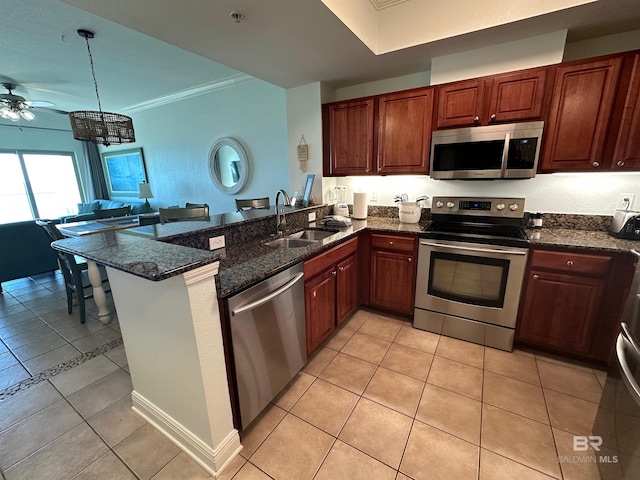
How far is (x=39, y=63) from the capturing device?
333 centimetres

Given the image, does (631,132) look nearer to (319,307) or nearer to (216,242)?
(319,307)

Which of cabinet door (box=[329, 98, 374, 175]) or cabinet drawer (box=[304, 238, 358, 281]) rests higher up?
cabinet door (box=[329, 98, 374, 175])

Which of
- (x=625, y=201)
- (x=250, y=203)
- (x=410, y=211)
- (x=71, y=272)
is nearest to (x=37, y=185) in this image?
(x=71, y=272)

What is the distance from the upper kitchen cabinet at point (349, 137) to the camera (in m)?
2.78

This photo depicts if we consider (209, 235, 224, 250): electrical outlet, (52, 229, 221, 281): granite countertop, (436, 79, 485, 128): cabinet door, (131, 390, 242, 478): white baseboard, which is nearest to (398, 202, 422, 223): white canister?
(436, 79, 485, 128): cabinet door

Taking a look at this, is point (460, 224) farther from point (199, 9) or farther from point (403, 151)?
point (199, 9)

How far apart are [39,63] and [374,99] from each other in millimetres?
4162

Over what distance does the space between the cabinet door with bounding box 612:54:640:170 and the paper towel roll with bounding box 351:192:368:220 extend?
6.43 feet

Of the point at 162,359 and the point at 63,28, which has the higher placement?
the point at 63,28

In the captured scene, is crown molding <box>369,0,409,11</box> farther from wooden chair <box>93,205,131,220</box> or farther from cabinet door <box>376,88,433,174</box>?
wooden chair <box>93,205,131,220</box>

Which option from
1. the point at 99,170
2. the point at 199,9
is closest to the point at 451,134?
the point at 199,9

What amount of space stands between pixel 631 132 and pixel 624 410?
1879mm

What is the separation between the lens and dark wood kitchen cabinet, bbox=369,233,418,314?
100 inches

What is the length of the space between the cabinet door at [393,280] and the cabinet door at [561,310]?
A: 2.94 ft
